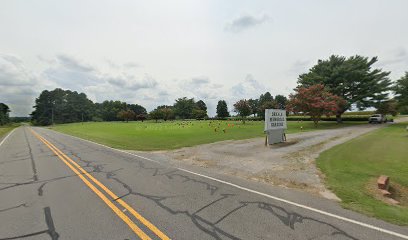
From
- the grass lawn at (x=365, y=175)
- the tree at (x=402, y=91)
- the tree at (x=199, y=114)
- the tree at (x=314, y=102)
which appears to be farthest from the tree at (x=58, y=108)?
the grass lawn at (x=365, y=175)

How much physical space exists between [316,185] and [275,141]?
10381mm

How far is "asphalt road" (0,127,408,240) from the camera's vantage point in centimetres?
454

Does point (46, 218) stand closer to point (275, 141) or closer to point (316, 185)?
point (316, 185)

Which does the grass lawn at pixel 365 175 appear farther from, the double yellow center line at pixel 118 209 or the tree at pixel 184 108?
the tree at pixel 184 108

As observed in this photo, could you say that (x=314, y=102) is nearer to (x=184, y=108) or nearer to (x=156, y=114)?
(x=156, y=114)

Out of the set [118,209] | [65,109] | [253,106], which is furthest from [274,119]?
[65,109]

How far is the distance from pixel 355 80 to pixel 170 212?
43864mm

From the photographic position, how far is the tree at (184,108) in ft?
389

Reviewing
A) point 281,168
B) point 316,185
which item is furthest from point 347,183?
point 281,168

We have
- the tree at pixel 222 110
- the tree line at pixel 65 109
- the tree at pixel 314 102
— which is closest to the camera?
the tree at pixel 314 102

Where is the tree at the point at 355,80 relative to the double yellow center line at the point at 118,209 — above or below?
above

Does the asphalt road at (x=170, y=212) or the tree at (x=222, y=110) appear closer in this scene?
the asphalt road at (x=170, y=212)

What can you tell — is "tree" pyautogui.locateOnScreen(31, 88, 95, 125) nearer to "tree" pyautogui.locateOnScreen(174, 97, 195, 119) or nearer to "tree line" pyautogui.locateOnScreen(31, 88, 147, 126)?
"tree line" pyautogui.locateOnScreen(31, 88, 147, 126)

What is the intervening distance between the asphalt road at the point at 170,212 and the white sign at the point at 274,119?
979 centimetres
